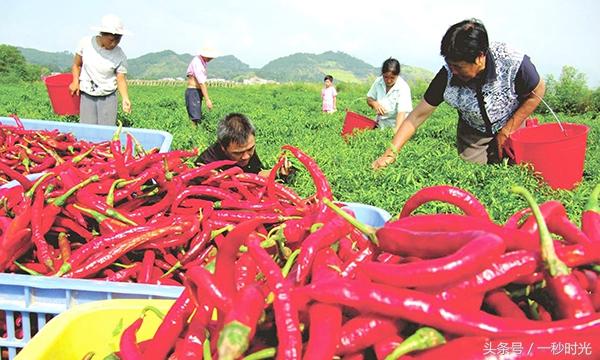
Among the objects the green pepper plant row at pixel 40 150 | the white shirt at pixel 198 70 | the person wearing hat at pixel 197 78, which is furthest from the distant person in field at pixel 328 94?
the green pepper plant row at pixel 40 150

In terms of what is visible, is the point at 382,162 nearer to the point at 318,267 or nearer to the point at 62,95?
the point at 318,267

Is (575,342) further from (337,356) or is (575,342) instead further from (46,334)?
(46,334)

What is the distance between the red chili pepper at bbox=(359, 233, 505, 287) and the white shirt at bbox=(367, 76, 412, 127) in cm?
840

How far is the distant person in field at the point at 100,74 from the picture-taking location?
801 centimetres

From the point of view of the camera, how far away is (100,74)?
8117mm

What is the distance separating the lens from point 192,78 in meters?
12.7

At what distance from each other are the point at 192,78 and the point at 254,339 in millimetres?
11554

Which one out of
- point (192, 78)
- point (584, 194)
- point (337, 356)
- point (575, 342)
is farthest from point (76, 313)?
point (192, 78)

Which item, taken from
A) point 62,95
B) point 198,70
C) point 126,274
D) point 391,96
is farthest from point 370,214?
point 198,70

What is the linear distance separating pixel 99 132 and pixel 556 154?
524cm

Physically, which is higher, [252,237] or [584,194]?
[252,237]

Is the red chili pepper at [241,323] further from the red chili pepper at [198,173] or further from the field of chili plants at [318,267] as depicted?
the red chili pepper at [198,173]

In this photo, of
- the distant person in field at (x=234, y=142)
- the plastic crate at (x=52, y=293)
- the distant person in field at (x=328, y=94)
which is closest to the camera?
the plastic crate at (x=52, y=293)

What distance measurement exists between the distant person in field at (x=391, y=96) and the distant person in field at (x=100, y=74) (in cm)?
436
